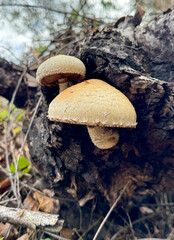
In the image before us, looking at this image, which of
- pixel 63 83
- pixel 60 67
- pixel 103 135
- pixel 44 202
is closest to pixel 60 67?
pixel 60 67

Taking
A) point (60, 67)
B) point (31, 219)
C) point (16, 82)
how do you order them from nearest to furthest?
point (31, 219) < point (60, 67) < point (16, 82)

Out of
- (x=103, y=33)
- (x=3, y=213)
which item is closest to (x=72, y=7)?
(x=103, y=33)

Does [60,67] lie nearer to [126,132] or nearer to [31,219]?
[126,132]

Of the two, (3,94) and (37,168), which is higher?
(3,94)

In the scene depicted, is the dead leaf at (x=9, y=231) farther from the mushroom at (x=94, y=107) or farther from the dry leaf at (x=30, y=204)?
the mushroom at (x=94, y=107)

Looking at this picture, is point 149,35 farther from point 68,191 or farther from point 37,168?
point 37,168

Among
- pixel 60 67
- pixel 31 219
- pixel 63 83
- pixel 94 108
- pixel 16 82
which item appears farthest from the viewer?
pixel 16 82

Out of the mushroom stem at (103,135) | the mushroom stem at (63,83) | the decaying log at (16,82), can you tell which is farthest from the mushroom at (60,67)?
the decaying log at (16,82)
